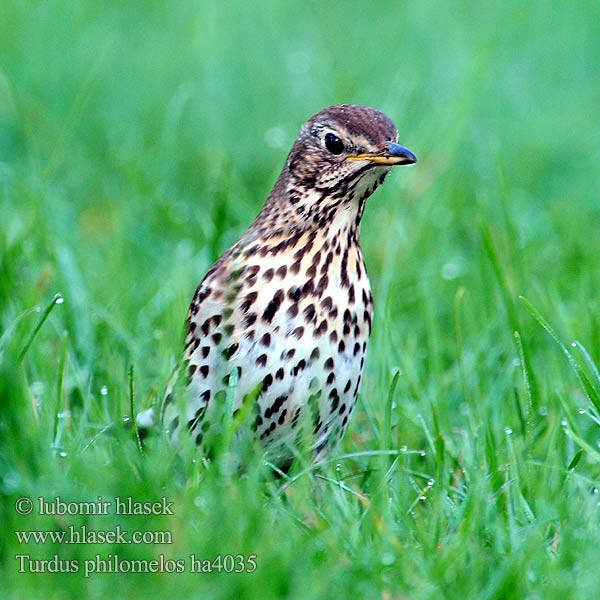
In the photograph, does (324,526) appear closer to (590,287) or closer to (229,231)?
(590,287)

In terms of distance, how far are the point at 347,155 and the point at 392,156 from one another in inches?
7.1

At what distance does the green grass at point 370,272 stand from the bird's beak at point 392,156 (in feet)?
1.99

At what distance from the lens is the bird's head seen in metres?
4.50

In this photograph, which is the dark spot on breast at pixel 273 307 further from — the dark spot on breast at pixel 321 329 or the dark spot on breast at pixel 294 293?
the dark spot on breast at pixel 321 329

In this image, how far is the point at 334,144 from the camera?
15.1ft

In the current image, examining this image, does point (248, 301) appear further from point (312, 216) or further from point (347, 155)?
point (347, 155)

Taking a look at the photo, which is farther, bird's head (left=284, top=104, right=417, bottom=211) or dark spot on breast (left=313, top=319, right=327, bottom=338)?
bird's head (left=284, top=104, right=417, bottom=211)

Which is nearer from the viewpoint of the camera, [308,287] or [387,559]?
[387,559]

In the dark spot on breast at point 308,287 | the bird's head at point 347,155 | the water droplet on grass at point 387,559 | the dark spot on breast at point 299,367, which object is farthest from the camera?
the bird's head at point 347,155

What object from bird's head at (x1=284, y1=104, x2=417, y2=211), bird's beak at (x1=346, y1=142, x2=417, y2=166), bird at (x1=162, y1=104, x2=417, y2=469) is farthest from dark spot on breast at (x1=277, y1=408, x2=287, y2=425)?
bird's beak at (x1=346, y1=142, x2=417, y2=166)

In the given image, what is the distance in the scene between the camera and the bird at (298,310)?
14.0 ft

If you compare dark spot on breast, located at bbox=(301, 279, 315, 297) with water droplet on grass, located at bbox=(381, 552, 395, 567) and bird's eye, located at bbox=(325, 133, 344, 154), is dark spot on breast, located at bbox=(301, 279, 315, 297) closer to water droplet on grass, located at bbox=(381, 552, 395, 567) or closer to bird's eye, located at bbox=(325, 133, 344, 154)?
bird's eye, located at bbox=(325, 133, 344, 154)

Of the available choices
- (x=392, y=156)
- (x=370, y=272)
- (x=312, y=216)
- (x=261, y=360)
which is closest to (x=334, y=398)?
(x=261, y=360)

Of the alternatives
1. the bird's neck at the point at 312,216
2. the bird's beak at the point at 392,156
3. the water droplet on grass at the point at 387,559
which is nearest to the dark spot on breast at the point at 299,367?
the bird's neck at the point at 312,216
